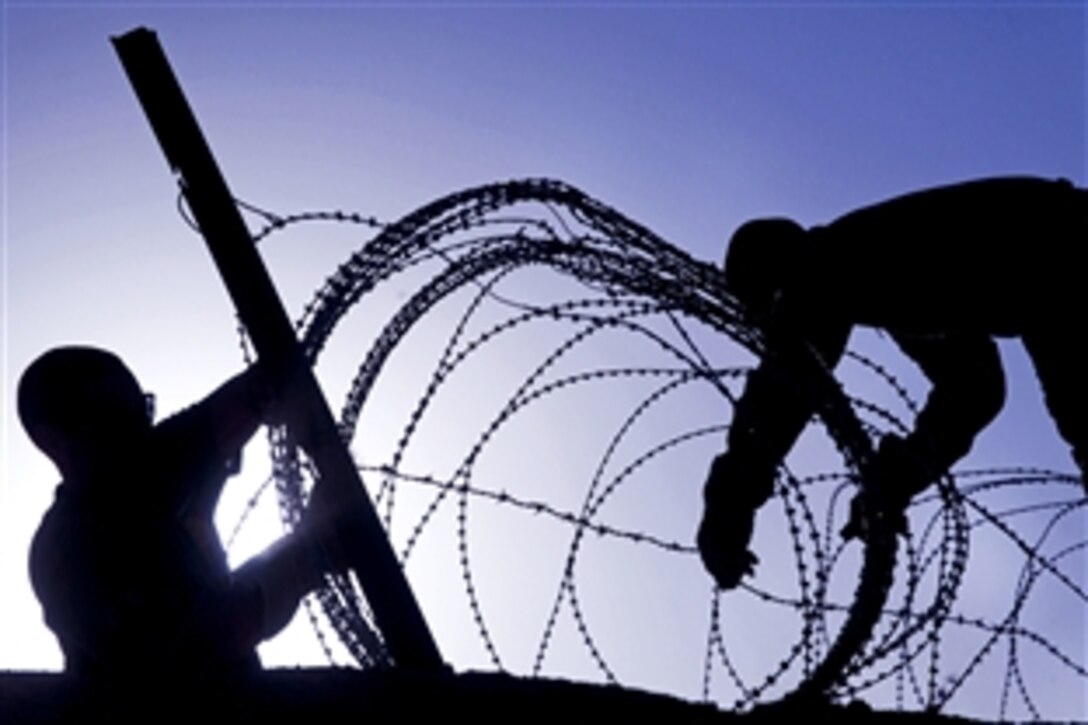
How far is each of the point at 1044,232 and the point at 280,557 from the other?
2996 mm

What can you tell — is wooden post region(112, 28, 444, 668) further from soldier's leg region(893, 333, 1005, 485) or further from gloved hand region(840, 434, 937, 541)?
soldier's leg region(893, 333, 1005, 485)

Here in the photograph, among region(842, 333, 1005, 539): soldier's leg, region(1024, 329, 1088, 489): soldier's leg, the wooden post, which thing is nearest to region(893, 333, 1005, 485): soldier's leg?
region(842, 333, 1005, 539): soldier's leg

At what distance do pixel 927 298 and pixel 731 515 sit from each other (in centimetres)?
112

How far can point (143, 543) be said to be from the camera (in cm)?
361

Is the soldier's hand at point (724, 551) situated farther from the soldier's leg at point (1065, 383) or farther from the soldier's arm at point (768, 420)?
the soldier's leg at point (1065, 383)

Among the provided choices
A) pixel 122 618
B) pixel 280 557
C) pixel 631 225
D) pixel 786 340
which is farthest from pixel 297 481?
pixel 786 340

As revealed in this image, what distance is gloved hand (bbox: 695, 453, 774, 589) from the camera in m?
4.72

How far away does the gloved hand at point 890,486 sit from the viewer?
12.6 feet

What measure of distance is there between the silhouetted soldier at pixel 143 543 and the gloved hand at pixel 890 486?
1.73 metres

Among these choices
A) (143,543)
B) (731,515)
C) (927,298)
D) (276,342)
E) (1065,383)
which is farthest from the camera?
(731,515)

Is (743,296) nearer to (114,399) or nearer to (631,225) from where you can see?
(631,225)

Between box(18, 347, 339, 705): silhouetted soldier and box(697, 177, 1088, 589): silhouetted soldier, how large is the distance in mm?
1740

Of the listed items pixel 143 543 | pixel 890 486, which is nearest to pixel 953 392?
pixel 890 486

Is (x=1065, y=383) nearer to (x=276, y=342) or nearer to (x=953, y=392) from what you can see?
(x=953, y=392)
